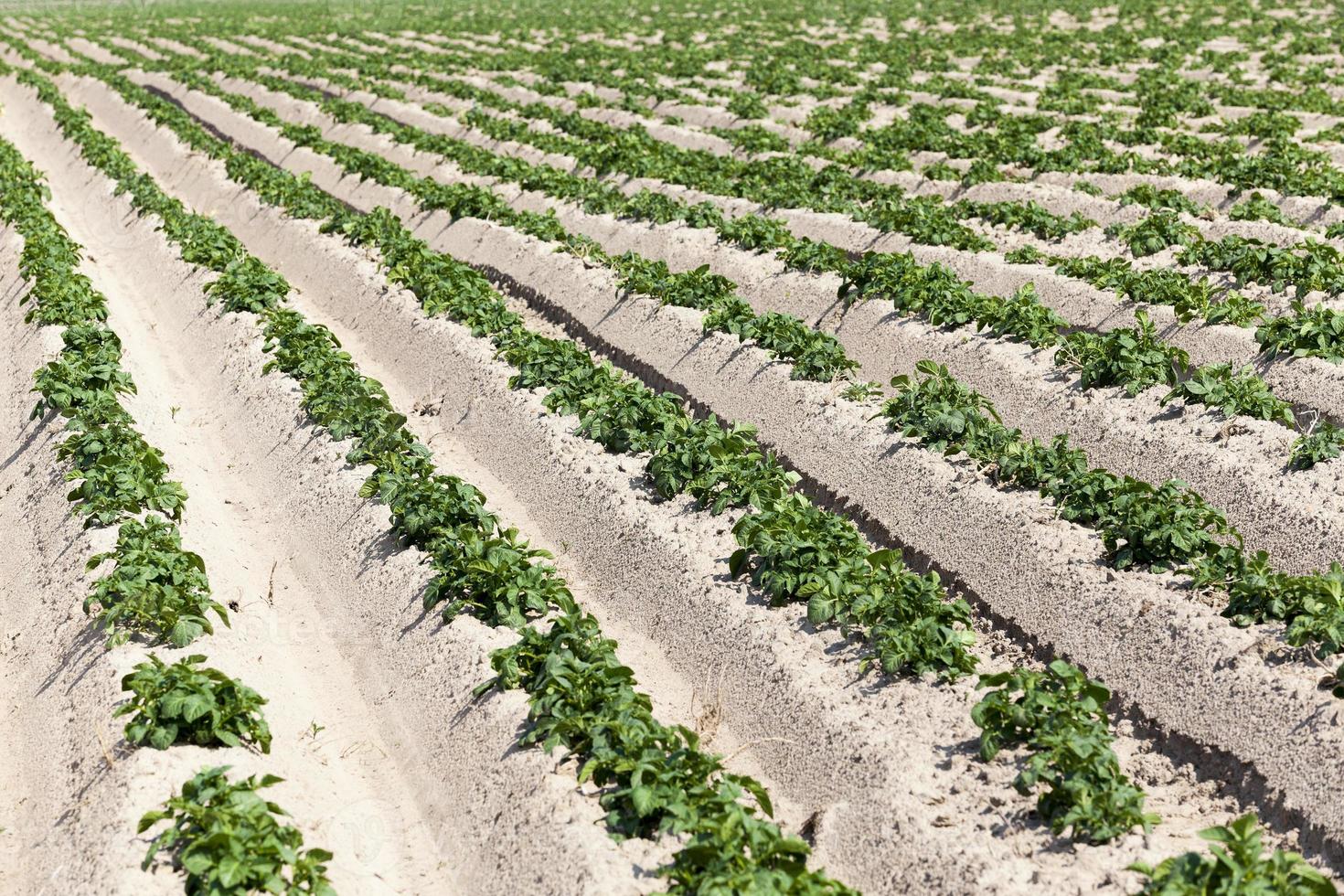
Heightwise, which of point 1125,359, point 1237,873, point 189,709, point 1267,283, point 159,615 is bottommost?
point 1267,283

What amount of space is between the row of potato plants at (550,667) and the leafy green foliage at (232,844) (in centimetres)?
4

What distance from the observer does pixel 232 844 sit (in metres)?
6.32

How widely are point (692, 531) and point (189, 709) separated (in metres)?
3.93

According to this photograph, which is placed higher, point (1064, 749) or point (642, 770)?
point (642, 770)

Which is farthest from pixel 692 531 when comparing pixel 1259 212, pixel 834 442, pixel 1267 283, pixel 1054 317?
pixel 1259 212

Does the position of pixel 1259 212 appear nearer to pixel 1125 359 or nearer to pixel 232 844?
pixel 1125 359

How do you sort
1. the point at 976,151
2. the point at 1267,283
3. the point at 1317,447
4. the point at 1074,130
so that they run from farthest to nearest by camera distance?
the point at 1074,130
the point at 976,151
the point at 1267,283
the point at 1317,447

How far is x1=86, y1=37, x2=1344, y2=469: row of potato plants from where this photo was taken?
10648 millimetres

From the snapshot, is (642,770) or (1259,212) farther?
(1259,212)

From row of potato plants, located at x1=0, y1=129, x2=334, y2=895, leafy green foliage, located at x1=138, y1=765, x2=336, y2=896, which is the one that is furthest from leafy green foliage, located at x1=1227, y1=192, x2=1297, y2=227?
leafy green foliage, located at x1=138, y1=765, x2=336, y2=896

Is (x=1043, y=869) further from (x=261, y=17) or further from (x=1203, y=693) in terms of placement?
(x=261, y=17)

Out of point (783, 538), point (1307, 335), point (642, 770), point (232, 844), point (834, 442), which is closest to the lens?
point (232, 844)

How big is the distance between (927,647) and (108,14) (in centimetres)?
6627

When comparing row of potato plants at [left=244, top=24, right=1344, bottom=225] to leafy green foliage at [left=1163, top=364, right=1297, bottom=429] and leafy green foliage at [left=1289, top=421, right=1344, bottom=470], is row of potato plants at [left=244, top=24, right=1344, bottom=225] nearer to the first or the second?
leafy green foliage at [left=1163, top=364, right=1297, bottom=429]
